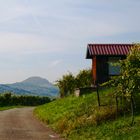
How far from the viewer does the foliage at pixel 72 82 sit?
2404 inches

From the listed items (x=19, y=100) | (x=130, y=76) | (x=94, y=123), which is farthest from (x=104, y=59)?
(x=19, y=100)

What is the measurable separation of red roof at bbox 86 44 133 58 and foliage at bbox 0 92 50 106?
2865 cm

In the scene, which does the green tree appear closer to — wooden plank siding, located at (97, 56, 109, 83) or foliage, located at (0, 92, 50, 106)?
wooden plank siding, located at (97, 56, 109, 83)

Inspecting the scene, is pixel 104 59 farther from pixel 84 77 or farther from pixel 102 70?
pixel 84 77

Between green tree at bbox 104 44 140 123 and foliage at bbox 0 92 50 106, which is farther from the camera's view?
foliage at bbox 0 92 50 106

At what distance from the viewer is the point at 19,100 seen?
246 ft

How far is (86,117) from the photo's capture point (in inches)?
1124

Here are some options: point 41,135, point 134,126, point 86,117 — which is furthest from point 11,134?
point 134,126

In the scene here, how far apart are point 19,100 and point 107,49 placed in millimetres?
32449

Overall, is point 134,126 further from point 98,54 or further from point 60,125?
point 98,54

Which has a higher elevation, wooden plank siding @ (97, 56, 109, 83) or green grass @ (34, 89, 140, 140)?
wooden plank siding @ (97, 56, 109, 83)

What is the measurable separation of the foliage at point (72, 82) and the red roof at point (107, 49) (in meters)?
14.3

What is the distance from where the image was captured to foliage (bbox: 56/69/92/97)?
61062 millimetres

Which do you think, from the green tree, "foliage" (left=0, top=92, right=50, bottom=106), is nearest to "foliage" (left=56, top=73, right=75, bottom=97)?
"foliage" (left=0, top=92, right=50, bottom=106)
